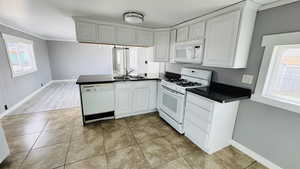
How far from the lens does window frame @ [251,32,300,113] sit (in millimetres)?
1448

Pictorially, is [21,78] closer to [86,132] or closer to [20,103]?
[20,103]

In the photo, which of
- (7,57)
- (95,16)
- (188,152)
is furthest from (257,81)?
(7,57)

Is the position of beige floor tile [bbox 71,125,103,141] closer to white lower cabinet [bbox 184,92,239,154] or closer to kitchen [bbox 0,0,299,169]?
kitchen [bbox 0,0,299,169]

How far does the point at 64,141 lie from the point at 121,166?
120 centimetres

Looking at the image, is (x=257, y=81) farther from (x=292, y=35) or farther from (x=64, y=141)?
(x=64, y=141)

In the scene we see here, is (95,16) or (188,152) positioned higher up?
(95,16)

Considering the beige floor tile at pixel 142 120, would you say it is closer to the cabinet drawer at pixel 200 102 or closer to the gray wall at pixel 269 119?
the cabinet drawer at pixel 200 102

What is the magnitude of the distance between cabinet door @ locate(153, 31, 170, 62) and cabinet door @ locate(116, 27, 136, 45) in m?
0.63

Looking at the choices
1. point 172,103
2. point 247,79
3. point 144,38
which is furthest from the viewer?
point 144,38

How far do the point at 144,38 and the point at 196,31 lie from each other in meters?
1.32

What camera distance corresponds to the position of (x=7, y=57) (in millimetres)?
3238

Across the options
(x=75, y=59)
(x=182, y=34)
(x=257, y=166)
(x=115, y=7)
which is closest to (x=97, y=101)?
(x=115, y=7)

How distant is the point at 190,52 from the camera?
2.49 metres

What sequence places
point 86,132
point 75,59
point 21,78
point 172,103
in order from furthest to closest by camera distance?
point 75,59 → point 21,78 → point 172,103 → point 86,132
